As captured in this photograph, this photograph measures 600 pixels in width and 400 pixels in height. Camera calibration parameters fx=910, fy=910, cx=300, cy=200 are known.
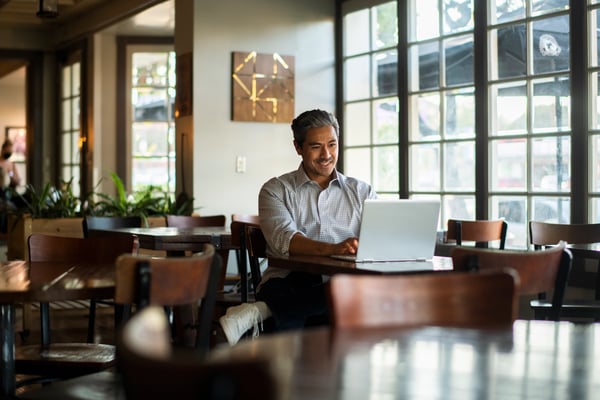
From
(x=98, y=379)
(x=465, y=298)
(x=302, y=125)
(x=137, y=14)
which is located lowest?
(x=98, y=379)

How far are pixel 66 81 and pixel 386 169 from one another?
5492mm

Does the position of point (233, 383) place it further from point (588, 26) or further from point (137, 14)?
point (137, 14)

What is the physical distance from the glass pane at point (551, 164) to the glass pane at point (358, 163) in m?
1.81

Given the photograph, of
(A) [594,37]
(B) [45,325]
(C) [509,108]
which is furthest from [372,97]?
(B) [45,325]

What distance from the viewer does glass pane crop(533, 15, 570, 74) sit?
533 centimetres

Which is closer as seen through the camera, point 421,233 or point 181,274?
point 181,274

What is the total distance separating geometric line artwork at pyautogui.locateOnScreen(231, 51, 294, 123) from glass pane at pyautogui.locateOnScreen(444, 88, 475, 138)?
1483 mm

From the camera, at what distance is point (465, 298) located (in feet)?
5.81

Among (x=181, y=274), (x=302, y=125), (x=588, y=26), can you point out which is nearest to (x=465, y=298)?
(x=181, y=274)

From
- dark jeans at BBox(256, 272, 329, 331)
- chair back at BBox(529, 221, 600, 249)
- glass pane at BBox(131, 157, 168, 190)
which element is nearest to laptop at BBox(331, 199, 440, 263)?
dark jeans at BBox(256, 272, 329, 331)

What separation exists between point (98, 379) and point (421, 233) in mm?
1242

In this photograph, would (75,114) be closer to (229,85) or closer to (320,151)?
(229,85)

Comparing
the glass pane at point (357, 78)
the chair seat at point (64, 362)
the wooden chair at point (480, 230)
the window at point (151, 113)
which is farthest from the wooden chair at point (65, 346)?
the window at point (151, 113)

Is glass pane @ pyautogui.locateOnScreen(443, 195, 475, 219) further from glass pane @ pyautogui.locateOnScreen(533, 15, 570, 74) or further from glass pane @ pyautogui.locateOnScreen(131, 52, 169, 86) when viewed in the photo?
glass pane @ pyautogui.locateOnScreen(131, 52, 169, 86)
